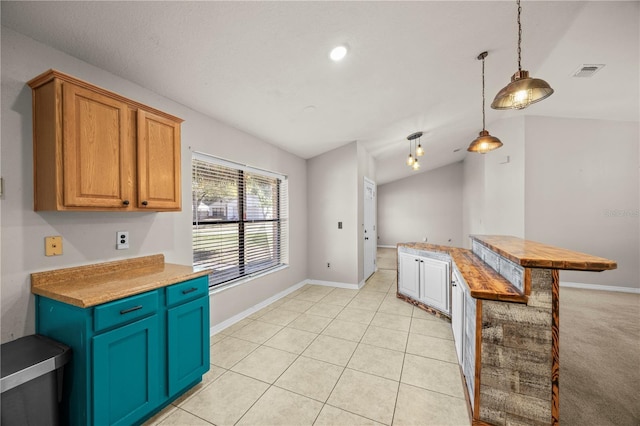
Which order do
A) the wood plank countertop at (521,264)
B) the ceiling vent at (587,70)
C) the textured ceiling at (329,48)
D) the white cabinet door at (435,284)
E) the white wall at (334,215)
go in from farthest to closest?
1. the white wall at (334,215)
2. the white cabinet door at (435,284)
3. the ceiling vent at (587,70)
4. the textured ceiling at (329,48)
5. the wood plank countertop at (521,264)

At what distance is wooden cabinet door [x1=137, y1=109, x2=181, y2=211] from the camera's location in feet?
6.27

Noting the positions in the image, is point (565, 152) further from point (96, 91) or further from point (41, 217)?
point (41, 217)

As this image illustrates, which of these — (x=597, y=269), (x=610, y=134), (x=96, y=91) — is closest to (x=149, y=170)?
(x=96, y=91)

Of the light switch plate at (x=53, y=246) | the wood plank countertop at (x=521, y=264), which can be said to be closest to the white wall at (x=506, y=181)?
the wood plank countertop at (x=521, y=264)

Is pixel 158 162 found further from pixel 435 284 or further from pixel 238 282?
pixel 435 284

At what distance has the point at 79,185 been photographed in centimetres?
158

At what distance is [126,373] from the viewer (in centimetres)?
151

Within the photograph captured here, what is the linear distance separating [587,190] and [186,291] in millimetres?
6558

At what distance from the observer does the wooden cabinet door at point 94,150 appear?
Result: 153 cm

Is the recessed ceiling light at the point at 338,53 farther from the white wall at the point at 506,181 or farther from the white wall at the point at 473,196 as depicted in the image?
the white wall at the point at 473,196

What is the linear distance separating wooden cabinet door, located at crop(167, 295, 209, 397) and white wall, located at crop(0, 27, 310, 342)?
29.1 inches

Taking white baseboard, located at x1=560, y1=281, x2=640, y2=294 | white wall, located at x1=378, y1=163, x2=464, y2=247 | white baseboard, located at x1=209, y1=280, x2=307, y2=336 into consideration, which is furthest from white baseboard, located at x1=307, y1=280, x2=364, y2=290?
white wall, located at x1=378, y1=163, x2=464, y2=247

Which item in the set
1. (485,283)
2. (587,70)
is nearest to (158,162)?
(485,283)

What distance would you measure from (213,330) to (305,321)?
1.10 m
